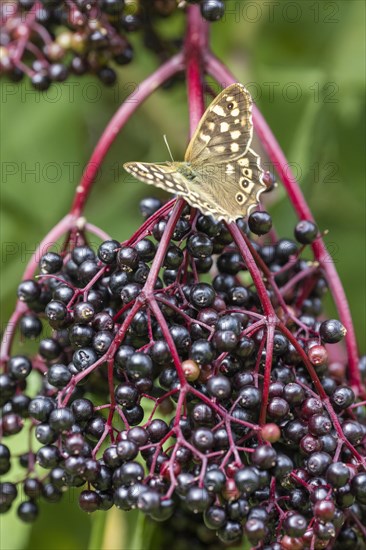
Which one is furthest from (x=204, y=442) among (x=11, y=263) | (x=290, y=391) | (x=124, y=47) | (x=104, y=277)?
(x=11, y=263)

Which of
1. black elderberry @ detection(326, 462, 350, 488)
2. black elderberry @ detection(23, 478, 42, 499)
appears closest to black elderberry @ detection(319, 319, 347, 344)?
black elderberry @ detection(326, 462, 350, 488)

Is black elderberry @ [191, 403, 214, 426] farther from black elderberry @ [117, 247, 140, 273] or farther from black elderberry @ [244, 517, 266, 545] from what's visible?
black elderberry @ [117, 247, 140, 273]

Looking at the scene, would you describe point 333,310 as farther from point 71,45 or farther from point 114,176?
point 71,45

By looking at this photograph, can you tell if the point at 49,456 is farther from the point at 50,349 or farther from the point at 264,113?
the point at 264,113

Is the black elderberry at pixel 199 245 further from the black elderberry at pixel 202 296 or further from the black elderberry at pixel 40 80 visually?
the black elderberry at pixel 40 80

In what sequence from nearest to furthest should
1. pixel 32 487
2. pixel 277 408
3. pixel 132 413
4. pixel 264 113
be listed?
pixel 277 408 → pixel 132 413 → pixel 32 487 → pixel 264 113

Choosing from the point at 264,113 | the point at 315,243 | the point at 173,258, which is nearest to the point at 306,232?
the point at 315,243

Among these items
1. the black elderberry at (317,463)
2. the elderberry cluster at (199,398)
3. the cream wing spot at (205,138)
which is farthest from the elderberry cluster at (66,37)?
the black elderberry at (317,463)
